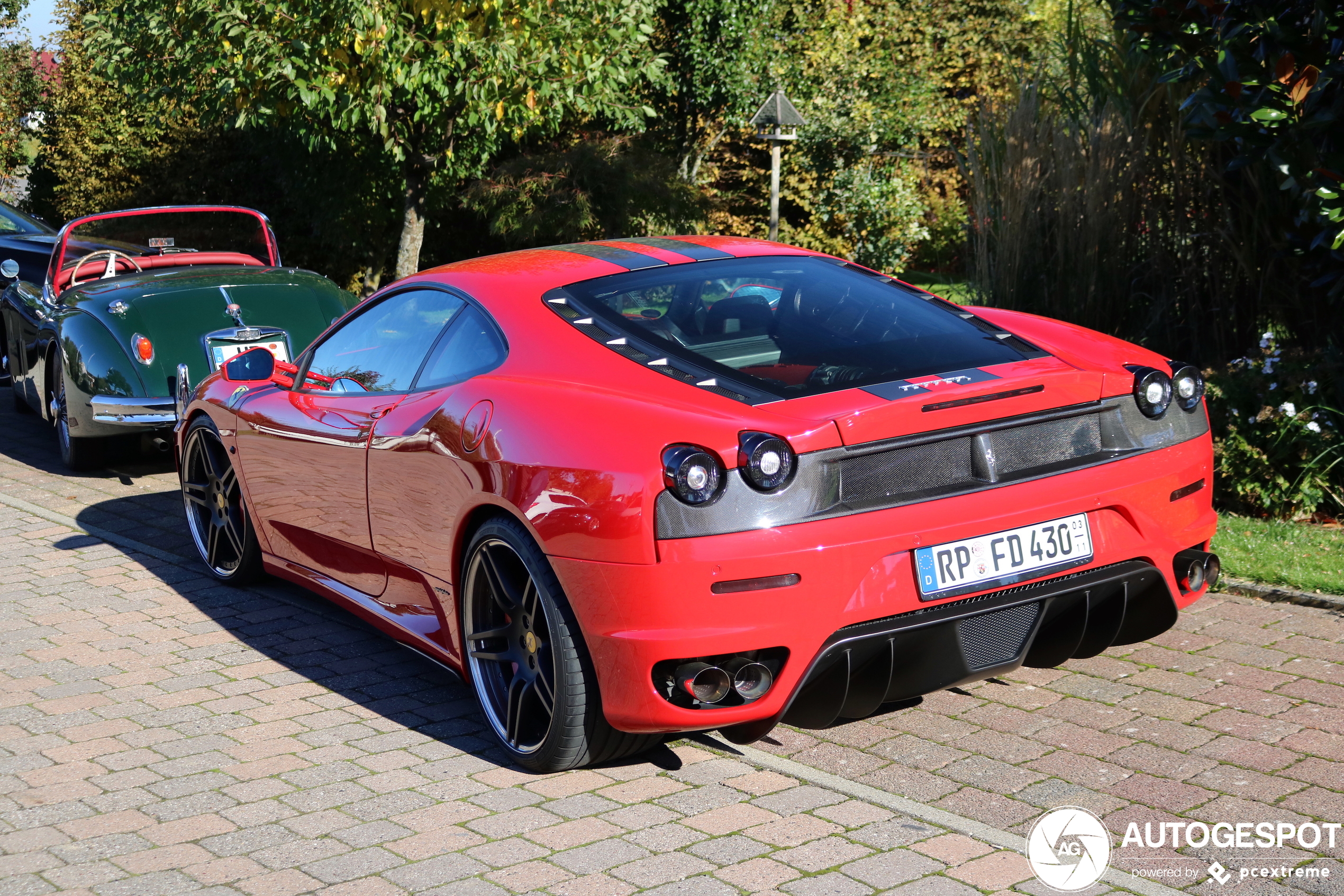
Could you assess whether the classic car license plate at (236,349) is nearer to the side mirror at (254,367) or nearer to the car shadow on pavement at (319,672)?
the car shadow on pavement at (319,672)

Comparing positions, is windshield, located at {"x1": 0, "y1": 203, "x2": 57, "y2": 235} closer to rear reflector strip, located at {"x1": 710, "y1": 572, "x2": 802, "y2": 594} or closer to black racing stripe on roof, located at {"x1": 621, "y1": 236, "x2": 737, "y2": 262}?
black racing stripe on roof, located at {"x1": 621, "y1": 236, "x2": 737, "y2": 262}

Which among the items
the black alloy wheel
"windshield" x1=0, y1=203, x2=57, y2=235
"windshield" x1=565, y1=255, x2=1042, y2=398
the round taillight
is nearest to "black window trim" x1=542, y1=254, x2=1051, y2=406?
"windshield" x1=565, y1=255, x2=1042, y2=398

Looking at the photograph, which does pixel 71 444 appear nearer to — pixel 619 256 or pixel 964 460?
pixel 619 256

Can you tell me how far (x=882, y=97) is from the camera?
19.0m

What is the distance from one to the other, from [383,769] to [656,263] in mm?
1884

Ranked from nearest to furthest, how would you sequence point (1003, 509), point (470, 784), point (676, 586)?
point (676, 586) → point (1003, 509) → point (470, 784)

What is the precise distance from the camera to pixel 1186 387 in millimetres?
4176

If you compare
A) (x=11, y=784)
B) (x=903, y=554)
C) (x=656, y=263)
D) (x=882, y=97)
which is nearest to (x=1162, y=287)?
(x=656, y=263)

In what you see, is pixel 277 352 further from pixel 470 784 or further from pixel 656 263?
pixel 470 784

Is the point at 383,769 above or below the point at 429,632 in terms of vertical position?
below

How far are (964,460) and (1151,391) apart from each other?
76cm

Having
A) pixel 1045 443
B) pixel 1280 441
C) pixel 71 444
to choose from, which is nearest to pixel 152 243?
pixel 71 444

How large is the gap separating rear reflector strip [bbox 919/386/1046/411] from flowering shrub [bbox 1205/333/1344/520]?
10.4 ft

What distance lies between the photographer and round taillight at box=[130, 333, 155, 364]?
332 inches
